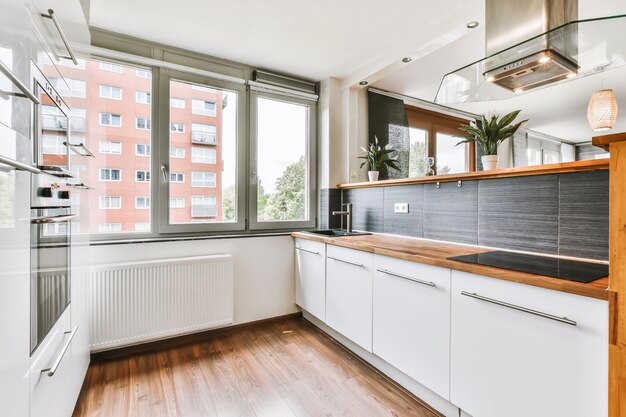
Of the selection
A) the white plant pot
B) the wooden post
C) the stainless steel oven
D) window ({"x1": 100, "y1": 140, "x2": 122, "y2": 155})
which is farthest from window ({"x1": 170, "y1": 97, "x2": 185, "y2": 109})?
the wooden post

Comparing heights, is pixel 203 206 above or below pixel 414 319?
above

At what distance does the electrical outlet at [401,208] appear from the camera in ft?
8.21

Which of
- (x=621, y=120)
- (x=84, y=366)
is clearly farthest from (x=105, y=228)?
(x=621, y=120)

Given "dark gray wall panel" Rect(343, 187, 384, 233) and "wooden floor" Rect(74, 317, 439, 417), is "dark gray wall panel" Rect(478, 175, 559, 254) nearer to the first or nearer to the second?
"dark gray wall panel" Rect(343, 187, 384, 233)

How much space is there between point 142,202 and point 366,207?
1.95 metres

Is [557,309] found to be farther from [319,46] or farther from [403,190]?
[319,46]

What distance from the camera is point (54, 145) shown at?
4.00ft

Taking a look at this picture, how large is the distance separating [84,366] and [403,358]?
1.94m

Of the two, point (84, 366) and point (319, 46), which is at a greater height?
point (319, 46)

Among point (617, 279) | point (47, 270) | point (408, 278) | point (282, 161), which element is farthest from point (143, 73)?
point (617, 279)

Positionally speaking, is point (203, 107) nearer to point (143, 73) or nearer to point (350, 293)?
point (143, 73)

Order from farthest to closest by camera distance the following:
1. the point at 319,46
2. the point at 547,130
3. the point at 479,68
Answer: the point at 547,130
the point at 319,46
the point at 479,68

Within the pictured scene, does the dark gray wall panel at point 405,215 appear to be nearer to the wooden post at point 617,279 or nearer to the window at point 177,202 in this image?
the wooden post at point 617,279

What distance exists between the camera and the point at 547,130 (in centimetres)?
543
